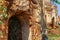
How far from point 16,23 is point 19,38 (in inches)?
22.2

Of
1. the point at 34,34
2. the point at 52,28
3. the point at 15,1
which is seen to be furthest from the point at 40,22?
the point at 52,28

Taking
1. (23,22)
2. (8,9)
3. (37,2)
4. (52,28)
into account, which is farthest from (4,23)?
(52,28)

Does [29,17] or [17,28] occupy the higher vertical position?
[29,17]

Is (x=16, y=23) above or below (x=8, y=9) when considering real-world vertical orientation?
below

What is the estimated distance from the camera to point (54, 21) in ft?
66.5

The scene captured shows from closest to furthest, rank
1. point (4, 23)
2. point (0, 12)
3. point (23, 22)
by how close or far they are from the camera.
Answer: point (0, 12)
point (4, 23)
point (23, 22)

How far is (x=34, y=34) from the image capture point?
318 inches

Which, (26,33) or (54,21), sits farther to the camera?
(54,21)

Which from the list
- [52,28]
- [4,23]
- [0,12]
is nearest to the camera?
[0,12]

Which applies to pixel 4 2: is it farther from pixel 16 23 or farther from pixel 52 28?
pixel 52 28

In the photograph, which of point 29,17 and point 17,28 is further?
point 17,28

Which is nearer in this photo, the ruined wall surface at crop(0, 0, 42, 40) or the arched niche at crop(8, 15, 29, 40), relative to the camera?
the ruined wall surface at crop(0, 0, 42, 40)

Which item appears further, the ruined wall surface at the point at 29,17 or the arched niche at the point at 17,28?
the arched niche at the point at 17,28

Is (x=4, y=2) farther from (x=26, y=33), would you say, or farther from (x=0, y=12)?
(x=26, y=33)
